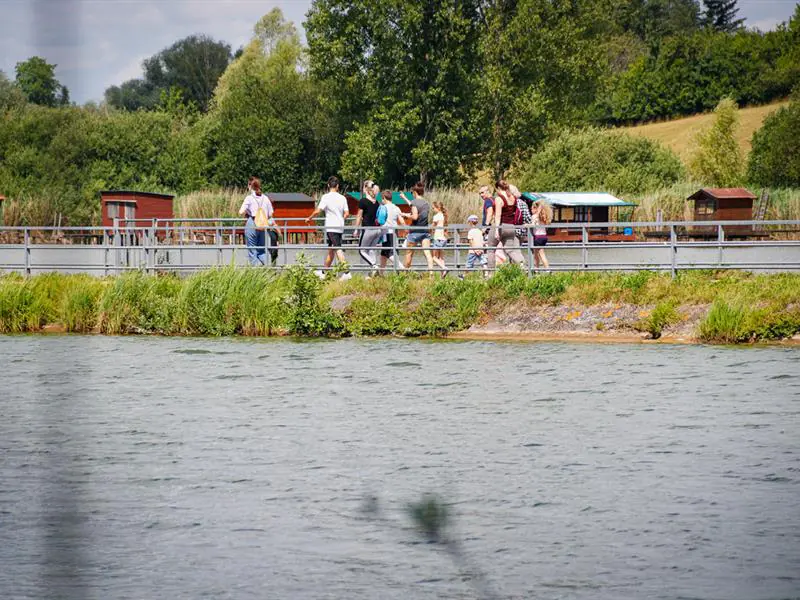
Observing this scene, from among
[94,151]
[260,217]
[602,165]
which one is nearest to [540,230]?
Answer: [260,217]

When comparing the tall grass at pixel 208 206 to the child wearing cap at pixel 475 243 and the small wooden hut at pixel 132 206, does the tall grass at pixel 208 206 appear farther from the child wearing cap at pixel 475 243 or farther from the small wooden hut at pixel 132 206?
the child wearing cap at pixel 475 243

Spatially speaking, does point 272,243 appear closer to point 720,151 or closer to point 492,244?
point 492,244

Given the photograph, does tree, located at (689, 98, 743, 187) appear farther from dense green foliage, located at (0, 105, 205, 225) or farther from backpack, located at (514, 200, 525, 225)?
backpack, located at (514, 200, 525, 225)

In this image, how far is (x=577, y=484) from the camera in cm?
1207

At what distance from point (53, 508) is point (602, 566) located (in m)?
4.87

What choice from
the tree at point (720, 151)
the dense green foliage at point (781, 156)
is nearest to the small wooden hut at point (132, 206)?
the tree at point (720, 151)

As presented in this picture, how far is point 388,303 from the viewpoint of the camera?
24.2m

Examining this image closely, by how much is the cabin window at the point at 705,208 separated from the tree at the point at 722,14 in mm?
83486

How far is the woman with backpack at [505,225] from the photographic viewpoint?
25406mm

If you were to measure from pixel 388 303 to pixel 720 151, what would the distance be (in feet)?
192

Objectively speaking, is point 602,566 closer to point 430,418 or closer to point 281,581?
point 281,581

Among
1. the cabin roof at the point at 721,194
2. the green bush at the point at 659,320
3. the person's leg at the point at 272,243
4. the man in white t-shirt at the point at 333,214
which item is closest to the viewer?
the green bush at the point at 659,320

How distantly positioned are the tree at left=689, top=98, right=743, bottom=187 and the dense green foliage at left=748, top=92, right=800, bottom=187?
1289mm

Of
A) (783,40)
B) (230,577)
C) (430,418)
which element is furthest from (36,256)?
(783,40)
